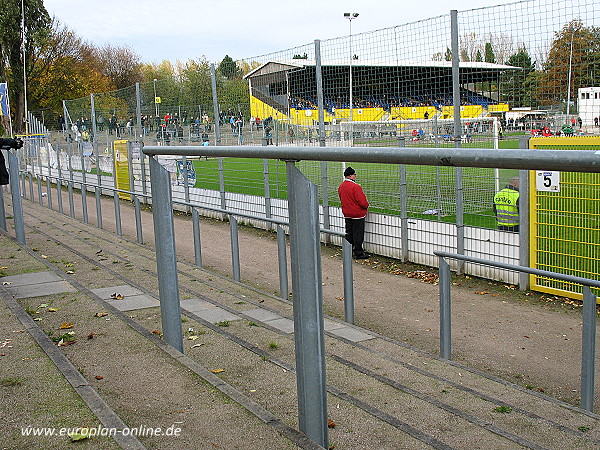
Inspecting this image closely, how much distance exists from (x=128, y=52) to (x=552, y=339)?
83.4m

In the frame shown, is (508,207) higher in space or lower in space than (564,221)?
higher

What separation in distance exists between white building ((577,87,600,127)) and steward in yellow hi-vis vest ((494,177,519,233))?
1.25m

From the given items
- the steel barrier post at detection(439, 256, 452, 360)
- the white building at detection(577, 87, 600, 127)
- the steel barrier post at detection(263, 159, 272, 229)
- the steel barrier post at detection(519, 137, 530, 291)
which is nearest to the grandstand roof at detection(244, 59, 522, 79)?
the white building at detection(577, 87, 600, 127)

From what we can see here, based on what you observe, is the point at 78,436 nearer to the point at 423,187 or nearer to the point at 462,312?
the point at 462,312

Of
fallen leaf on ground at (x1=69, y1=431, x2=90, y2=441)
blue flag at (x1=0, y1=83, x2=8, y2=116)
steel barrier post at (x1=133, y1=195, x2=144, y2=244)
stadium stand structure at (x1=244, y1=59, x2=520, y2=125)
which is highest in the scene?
blue flag at (x1=0, y1=83, x2=8, y2=116)

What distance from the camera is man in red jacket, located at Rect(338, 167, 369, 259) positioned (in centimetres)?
1170

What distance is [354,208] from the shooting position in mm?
11711

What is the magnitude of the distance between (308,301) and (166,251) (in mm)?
1794

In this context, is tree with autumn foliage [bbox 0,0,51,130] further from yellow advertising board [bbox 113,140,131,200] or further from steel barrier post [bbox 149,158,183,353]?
→ steel barrier post [bbox 149,158,183,353]

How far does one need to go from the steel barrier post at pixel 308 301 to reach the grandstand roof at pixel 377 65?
24.9 feet

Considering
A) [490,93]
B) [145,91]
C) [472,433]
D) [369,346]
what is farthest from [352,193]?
[145,91]

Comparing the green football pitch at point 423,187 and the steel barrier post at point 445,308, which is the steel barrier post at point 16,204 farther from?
the steel barrier post at point 445,308

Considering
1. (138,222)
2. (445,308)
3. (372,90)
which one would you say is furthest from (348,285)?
(138,222)

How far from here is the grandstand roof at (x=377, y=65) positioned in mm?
9953
